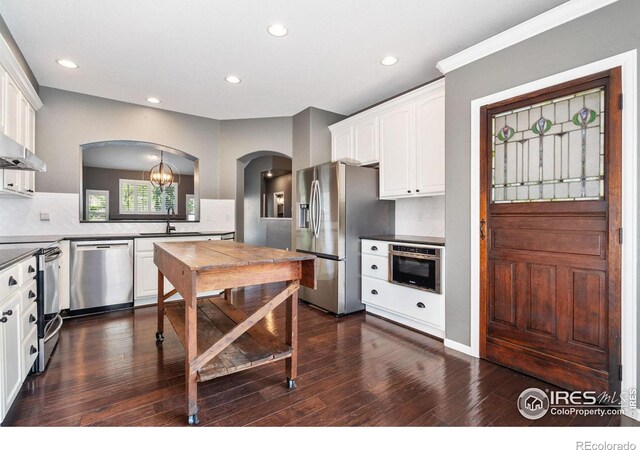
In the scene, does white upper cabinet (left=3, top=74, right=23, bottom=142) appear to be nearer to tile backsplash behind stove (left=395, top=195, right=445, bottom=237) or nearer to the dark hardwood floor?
the dark hardwood floor

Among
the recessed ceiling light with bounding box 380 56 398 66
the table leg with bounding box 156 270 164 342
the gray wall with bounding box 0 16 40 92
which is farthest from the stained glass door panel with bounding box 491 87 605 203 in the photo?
the gray wall with bounding box 0 16 40 92

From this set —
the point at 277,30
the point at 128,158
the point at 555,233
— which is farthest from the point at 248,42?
the point at 128,158

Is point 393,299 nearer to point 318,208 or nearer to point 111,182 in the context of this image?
point 318,208

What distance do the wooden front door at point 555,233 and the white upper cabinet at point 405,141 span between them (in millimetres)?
652

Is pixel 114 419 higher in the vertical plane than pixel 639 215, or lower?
lower

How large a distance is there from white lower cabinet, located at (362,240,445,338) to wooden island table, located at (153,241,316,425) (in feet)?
5.07

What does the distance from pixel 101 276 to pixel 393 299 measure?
11.2 ft

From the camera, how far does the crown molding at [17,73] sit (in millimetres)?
2424

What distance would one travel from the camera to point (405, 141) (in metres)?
3.48

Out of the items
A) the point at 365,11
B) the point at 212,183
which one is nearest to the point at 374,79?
the point at 365,11

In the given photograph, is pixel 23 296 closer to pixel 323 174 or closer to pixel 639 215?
pixel 323 174

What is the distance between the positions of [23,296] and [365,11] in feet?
9.99

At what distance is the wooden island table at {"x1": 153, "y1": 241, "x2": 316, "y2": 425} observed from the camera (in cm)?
174

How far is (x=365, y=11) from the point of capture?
2.34m
